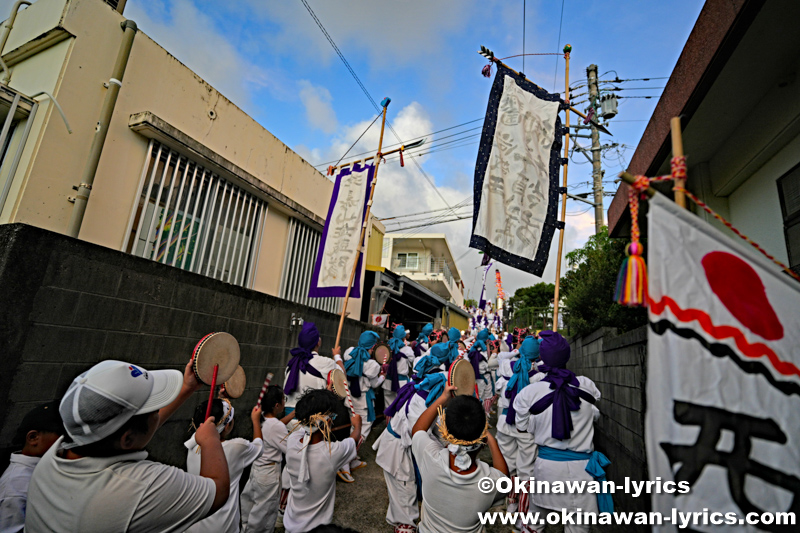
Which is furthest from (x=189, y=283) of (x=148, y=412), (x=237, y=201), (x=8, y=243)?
(x=148, y=412)

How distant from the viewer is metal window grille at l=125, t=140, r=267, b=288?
5258 mm

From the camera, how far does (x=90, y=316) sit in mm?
3514

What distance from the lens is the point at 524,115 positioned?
4.49m

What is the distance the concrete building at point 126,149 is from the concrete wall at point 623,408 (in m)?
5.71

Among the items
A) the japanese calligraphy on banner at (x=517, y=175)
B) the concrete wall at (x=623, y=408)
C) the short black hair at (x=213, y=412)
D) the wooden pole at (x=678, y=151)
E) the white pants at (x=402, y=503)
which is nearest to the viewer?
the wooden pole at (x=678, y=151)

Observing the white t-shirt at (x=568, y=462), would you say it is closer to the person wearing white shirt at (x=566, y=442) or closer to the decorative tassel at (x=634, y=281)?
the person wearing white shirt at (x=566, y=442)

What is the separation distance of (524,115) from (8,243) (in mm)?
4957

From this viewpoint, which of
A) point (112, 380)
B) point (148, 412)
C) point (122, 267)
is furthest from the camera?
point (122, 267)

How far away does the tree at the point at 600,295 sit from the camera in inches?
220

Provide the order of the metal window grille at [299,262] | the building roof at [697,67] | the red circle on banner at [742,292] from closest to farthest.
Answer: the red circle on banner at [742,292] → the building roof at [697,67] → the metal window grille at [299,262]

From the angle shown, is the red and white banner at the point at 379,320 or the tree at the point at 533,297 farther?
the tree at the point at 533,297

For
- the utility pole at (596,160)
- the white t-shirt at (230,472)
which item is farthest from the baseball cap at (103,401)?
the utility pole at (596,160)

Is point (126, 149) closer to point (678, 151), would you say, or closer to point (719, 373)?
point (678, 151)

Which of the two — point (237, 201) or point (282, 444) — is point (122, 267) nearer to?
point (282, 444)
